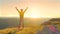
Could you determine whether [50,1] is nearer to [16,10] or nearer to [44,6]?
[44,6]

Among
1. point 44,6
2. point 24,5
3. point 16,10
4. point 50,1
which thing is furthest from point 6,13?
point 50,1

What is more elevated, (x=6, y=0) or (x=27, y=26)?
(x=6, y=0)

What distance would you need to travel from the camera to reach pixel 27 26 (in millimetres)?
1599

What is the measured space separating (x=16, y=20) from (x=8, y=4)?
0.26 meters

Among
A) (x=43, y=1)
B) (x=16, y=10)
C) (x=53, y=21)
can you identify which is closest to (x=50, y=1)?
(x=43, y=1)

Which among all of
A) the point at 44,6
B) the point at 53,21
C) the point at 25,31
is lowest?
the point at 25,31

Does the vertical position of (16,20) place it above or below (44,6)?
below

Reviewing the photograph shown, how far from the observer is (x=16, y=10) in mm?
1646

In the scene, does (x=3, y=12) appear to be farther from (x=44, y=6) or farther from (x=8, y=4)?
(x=44, y=6)

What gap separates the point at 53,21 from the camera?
1.61 metres

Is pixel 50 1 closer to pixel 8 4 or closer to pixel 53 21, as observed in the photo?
pixel 53 21

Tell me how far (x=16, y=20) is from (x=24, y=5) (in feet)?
0.81

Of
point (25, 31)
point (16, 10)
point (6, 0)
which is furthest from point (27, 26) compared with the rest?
point (6, 0)

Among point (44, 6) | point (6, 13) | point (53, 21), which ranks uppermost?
point (44, 6)
